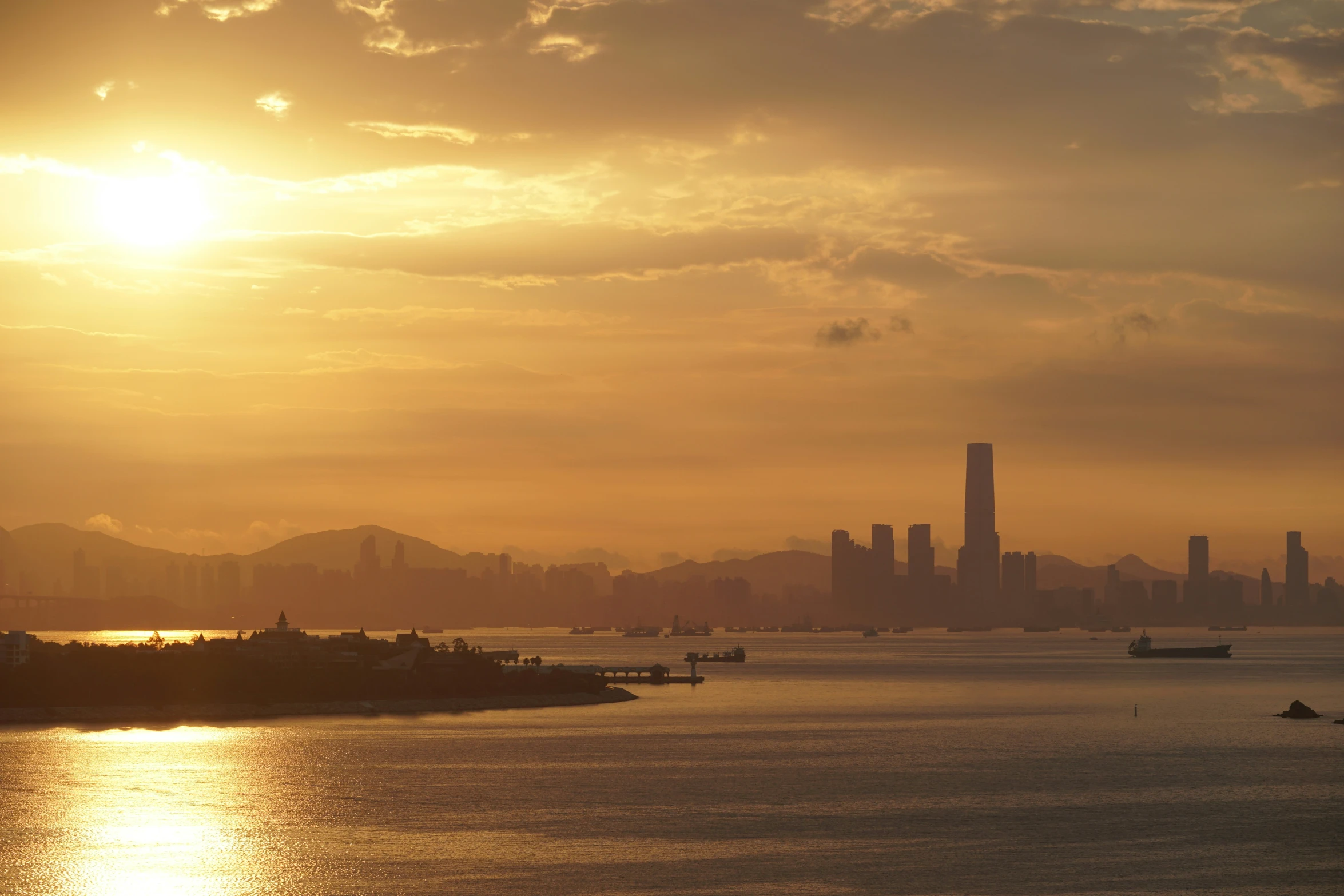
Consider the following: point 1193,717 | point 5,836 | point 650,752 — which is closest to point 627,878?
point 5,836

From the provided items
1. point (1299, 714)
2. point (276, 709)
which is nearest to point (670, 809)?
point (276, 709)

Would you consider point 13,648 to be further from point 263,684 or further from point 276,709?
point 276,709

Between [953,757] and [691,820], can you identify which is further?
[953,757]

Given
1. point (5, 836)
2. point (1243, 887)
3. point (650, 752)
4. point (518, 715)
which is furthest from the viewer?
point (518, 715)

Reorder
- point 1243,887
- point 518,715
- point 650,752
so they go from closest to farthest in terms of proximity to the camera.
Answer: point 1243,887
point 650,752
point 518,715

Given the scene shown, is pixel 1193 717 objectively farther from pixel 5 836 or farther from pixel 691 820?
pixel 5 836
